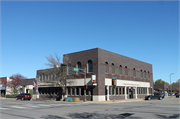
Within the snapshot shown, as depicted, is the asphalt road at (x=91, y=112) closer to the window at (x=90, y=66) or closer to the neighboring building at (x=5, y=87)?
the window at (x=90, y=66)

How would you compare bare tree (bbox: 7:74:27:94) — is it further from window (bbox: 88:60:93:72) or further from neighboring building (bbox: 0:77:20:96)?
window (bbox: 88:60:93:72)

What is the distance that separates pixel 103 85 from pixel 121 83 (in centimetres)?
705

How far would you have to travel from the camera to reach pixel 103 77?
3606cm

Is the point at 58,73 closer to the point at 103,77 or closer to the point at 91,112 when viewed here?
the point at 103,77

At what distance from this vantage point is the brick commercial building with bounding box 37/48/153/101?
117 ft

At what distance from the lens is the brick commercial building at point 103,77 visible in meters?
35.5

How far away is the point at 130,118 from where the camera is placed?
40.8 ft

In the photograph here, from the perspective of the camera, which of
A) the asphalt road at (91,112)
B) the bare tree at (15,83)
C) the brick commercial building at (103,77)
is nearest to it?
the asphalt road at (91,112)

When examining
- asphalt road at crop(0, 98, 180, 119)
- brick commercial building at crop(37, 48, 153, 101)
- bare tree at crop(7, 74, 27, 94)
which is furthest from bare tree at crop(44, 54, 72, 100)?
bare tree at crop(7, 74, 27, 94)

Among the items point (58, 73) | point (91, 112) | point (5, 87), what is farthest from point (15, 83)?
point (91, 112)

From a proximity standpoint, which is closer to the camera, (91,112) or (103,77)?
(91,112)

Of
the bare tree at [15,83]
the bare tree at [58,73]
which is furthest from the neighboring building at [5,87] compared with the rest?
the bare tree at [58,73]

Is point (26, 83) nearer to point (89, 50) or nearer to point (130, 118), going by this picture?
point (89, 50)

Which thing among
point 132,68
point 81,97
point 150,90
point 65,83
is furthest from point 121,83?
point 150,90
